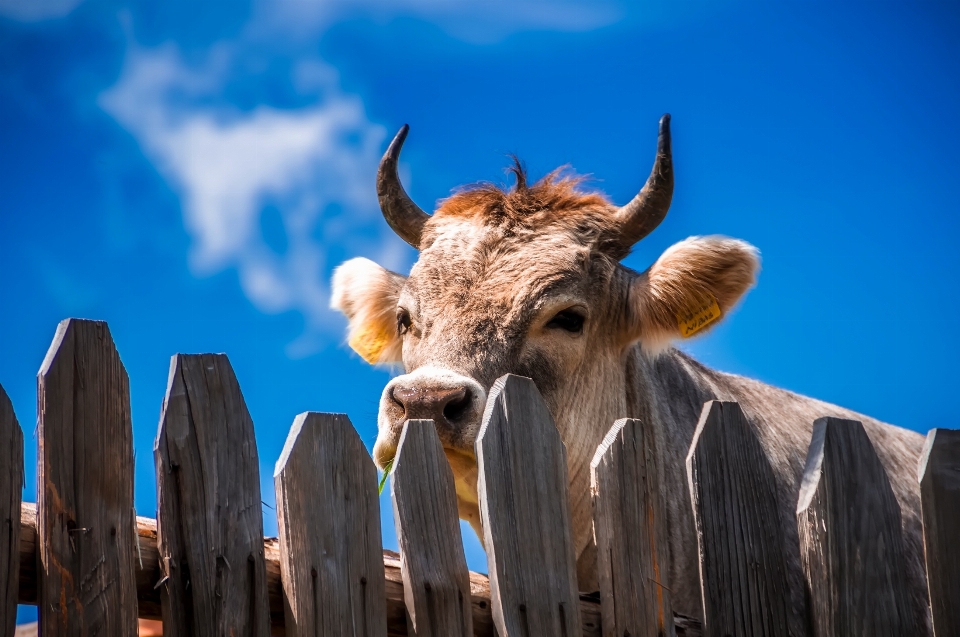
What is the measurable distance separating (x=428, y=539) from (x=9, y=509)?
1011mm

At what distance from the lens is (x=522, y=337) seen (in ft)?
14.3

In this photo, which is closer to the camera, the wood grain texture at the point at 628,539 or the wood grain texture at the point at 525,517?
the wood grain texture at the point at 525,517

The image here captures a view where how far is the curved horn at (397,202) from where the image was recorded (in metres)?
5.43

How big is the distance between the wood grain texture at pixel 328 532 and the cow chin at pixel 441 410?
3.69 ft

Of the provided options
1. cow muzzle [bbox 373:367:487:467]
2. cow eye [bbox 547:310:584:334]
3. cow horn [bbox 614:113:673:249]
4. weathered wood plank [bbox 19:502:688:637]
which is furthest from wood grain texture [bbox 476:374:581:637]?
cow horn [bbox 614:113:673:249]

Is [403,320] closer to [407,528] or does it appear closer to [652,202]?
[652,202]

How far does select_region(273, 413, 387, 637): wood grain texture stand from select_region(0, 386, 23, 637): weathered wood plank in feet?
1.98

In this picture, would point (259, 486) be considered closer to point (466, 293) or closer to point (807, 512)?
point (807, 512)

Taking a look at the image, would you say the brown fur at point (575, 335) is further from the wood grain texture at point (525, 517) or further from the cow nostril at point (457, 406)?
the wood grain texture at point (525, 517)

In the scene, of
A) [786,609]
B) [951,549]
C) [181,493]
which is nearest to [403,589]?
Answer: [181,493]

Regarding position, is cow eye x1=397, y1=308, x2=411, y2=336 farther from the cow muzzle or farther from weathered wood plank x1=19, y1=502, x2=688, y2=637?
weathered wood plank x1=19, y1=502, x2=688, y2=637

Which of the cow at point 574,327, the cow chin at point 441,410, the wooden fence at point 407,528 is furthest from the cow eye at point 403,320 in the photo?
the wooden fence at point 407,528

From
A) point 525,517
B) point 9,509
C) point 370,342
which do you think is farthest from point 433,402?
point 370,342

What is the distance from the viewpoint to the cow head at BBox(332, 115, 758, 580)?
425 centimetres
